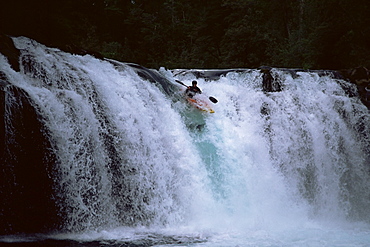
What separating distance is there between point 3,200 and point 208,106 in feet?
16.0

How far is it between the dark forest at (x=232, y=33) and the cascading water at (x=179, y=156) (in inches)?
305

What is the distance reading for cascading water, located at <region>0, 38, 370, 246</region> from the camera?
248 inches

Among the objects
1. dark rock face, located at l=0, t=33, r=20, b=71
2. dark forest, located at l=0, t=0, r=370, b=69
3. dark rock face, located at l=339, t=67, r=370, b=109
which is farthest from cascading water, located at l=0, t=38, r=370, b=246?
dark forest, located at l=0, t=0, r=370, b=69

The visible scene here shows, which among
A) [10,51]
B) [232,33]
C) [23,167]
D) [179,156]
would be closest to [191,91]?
[179,156]

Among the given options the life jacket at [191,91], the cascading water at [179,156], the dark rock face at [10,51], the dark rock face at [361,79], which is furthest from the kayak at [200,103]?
the dark rock face at [361,79]

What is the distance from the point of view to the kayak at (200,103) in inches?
373

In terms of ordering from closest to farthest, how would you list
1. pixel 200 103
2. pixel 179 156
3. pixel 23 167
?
pixel 23 167 → pixel 179 156 → pixel 200 103

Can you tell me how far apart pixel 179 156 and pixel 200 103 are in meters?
1.82

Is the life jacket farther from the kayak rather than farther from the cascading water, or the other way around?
the cascading water

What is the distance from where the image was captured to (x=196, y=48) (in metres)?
27.0

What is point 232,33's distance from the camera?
79.8ft

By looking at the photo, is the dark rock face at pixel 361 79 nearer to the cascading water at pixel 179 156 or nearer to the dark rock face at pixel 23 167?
the cascading water at pixel 179 156

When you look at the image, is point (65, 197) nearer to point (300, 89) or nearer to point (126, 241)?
point (126, 241)

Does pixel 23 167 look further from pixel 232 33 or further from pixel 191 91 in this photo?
pixel 232 33
